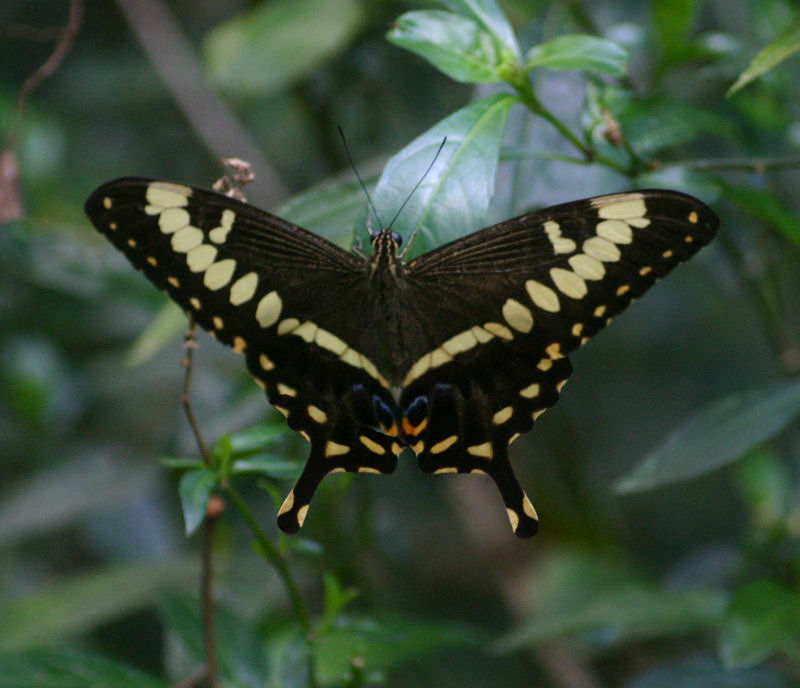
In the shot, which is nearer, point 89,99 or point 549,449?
point 549,449

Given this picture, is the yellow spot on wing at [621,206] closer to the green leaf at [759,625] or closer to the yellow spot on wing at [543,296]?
the yellow spot on wing at [543,296]

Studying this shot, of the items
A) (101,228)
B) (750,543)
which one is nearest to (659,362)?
(750,543)

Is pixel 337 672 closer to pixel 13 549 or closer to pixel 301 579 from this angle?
pixel 301 579

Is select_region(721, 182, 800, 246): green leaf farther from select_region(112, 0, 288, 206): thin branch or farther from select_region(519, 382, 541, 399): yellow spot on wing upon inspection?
select_region(112, 0, 288, 206): thin branch

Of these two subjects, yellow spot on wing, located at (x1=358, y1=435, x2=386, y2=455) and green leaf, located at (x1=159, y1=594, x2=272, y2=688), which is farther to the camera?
green leaf, located at (x1=159, y1=594, x2=272, y2=688)

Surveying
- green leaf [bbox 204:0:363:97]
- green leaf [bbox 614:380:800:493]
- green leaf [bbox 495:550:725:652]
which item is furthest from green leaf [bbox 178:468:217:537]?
green leaf [bbox 204:0:363:97]

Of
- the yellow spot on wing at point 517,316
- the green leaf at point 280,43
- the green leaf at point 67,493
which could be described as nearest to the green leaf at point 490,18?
the yellow spot on wing at point 517,316

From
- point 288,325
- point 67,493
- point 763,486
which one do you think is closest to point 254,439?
point 288,325
